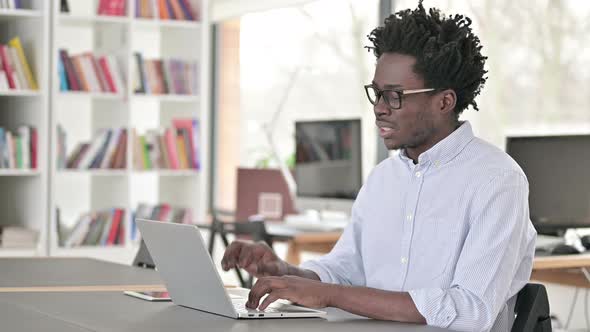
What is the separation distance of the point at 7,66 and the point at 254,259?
11.1 feet

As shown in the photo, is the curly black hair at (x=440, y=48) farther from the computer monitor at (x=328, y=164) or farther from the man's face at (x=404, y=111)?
the computer monitor at (x=328, y=164)

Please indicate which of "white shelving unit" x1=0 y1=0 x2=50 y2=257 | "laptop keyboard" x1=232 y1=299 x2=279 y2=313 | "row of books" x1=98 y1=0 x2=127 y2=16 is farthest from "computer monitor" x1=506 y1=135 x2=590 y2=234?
"laptop keyboard" x1=232 y1=299 x2=279 y2=313

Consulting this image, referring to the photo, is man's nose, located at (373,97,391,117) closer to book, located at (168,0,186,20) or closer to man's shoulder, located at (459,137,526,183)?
man's shoulder, located at (459,137,526,183)

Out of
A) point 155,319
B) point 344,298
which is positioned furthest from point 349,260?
point 155,319

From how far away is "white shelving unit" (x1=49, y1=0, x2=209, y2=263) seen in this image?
5.64 meters

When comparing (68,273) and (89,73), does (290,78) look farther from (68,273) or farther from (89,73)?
(68,273)

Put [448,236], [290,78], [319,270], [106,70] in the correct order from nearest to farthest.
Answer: [448,236] < [319,270] < [106,70] < [290,78]

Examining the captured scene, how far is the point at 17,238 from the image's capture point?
536 cm

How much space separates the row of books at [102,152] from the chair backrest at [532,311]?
3.84 m

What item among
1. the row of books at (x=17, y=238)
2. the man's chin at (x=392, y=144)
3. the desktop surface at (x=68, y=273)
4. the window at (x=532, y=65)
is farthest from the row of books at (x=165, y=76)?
the man's chin at (x=392, y=144)

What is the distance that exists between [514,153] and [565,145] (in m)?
0.24

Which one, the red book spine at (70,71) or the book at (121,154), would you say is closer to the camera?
the red book spine at (70,71)

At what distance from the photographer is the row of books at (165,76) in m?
5.79

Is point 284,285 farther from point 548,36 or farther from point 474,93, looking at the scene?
point 548,36
